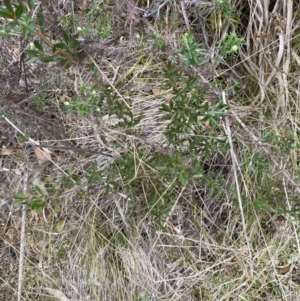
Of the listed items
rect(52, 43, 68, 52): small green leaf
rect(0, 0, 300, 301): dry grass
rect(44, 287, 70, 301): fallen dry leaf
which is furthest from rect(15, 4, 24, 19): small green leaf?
rect(44, 287, 70, 301): fallen dry leaf

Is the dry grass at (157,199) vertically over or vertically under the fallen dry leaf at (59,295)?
over

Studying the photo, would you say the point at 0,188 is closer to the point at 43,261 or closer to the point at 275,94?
the point at 43,261

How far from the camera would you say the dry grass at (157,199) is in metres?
1.85

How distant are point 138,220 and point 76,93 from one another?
67cm

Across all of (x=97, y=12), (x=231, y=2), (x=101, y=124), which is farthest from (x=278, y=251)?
(x=97, y=12)

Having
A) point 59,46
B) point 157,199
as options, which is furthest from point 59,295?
point 59,46

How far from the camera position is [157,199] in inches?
73.2

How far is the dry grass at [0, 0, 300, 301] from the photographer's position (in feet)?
6.06

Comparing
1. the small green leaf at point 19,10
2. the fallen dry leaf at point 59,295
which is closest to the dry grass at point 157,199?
the fallen dry leaf at point 59,295

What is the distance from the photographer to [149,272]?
2027mm

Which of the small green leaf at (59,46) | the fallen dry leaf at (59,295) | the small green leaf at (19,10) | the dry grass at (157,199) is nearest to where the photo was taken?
the small green leaf at (19,10)

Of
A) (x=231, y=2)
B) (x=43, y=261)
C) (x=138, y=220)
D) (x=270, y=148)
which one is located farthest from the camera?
(x=43, y=261)

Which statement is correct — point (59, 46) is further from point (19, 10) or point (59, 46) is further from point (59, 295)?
point (59, 295)

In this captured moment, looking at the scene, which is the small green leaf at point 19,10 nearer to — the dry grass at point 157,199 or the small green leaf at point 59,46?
the small green leaf at point 59,46
